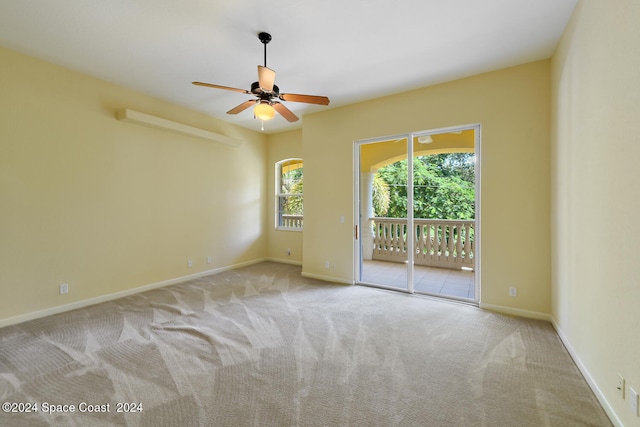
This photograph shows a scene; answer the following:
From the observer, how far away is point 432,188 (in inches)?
157

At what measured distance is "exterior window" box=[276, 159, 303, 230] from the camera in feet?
20.1

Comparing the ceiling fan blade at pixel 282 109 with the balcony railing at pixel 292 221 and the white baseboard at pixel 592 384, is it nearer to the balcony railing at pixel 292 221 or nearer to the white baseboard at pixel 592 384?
the balcony railing at pixel 292 221

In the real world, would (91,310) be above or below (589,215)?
below

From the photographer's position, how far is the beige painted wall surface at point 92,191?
2957 mm

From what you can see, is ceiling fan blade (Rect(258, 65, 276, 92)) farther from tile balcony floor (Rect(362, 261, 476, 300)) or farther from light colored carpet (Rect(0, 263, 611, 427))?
tile balcony floor (Rect(362, 261, 476, 300))

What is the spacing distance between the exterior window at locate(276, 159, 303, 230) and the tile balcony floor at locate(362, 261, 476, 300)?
2.08m

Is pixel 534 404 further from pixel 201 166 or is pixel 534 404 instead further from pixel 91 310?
pixel 201 166

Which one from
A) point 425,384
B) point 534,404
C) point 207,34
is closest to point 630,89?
point 534,404

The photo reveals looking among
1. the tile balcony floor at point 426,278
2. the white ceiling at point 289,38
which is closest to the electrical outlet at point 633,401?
the tile balcony floor at point 426,278

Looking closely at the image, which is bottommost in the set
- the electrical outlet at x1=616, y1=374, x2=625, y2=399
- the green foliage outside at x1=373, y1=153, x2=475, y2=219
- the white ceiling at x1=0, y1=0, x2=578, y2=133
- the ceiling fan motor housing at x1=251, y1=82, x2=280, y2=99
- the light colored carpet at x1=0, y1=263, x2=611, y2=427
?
the light colored carpet at x1=0, y1=263, x2=611, y2=427

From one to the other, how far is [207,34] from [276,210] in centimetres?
405

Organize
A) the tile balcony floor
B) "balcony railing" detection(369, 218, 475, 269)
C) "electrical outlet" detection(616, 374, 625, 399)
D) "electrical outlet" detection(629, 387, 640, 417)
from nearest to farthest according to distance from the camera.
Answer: "electrical outlet" detection(629, 387, 640, 417), "electrical outlet" detection(616, 374, 625, 399), the tile balcony floor, "balcony railing" detection(369, 218, 475, 269)

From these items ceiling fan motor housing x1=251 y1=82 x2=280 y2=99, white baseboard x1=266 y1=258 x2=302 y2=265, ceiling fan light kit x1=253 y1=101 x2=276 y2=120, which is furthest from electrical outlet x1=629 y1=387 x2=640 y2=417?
white baseboard x1=266 y1=258 x2=302 y2=265

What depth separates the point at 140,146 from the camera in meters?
4.04
